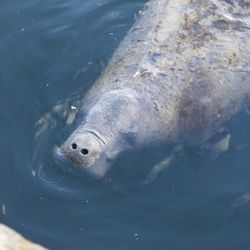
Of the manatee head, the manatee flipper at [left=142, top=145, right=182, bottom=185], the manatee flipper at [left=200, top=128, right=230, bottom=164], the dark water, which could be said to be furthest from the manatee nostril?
the manatee flipper at [left=200, top=128, right=230, bottom=164]

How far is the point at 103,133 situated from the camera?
299 inches

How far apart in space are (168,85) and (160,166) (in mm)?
1000

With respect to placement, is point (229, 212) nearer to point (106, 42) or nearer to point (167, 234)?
point (167, 234)

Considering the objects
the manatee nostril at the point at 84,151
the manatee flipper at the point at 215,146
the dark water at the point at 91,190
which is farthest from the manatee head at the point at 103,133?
the manatee flipper at the point at 215,146

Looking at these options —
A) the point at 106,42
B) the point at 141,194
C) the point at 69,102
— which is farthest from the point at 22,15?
the point at 141,194

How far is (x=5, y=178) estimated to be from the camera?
26.8 feet

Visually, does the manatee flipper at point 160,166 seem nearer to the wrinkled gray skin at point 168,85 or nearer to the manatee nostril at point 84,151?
the wrinkled gray skin at point 168,85

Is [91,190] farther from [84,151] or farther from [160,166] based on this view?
[160,166]

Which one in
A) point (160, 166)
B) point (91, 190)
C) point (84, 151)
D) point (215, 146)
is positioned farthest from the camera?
point (215, 146)

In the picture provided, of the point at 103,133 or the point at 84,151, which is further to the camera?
the point at 103,133

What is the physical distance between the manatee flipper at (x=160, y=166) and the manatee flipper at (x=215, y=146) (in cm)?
32

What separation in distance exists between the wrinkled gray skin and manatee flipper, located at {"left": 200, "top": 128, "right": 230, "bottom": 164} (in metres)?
0.09

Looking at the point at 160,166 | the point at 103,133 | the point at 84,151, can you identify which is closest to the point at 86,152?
the point at 84,151

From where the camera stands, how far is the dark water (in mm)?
7594
